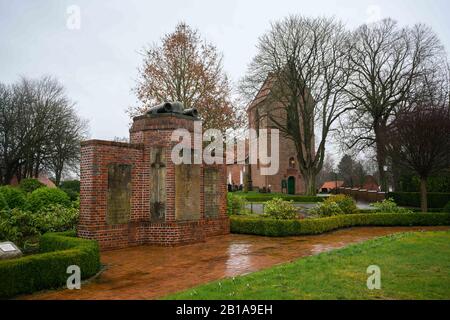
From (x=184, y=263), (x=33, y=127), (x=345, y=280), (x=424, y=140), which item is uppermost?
(x=33, y=127)

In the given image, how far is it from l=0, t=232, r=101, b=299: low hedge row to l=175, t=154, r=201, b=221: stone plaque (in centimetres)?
371

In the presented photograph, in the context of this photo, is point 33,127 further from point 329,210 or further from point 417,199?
point 417,199

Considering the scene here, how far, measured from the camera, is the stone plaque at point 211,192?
13.1m

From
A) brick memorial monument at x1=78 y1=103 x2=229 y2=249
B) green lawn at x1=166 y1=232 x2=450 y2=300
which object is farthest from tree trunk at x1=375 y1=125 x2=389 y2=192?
green lawn at x1=166 y1=232 x2=450 y2=300

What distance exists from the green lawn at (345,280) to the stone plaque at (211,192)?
212 inches

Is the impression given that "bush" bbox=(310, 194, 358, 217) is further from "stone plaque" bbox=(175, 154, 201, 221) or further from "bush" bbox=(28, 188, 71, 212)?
"bush" bbox=(28, 188, 71, 212)

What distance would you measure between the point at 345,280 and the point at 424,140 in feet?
50.4

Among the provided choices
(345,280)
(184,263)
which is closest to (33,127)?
(184,263)

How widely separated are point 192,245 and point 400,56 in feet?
90.9

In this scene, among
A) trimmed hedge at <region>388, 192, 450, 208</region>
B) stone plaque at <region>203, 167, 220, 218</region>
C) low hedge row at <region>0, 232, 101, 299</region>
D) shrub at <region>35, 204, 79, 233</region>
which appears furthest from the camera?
trimmed hedge at <region>388, 192, 450, 208</region>

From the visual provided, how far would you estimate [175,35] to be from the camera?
83.1 ft

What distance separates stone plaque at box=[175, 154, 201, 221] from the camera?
37.2 ft

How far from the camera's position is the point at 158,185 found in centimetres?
1131
